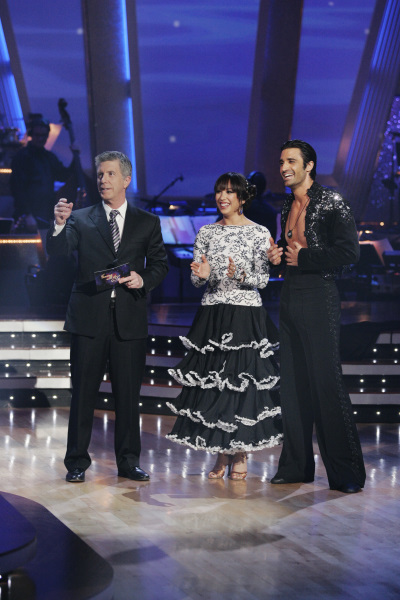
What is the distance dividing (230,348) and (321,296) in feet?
1.70

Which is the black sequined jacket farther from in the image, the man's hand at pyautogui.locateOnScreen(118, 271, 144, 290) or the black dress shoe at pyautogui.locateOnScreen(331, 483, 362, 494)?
the black dress shoe at pyautogui.locateOnScreen(331, 483, 362, 494)

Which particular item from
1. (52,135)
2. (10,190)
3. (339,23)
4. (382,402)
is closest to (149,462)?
(382,402)

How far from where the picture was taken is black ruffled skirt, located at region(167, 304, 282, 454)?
171 inches

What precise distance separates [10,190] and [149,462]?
266 inches

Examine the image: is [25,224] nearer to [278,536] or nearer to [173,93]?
[173,93]

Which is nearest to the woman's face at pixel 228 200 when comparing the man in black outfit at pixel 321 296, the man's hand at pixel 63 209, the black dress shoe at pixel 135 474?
the man in black outfit at pixel 321 296

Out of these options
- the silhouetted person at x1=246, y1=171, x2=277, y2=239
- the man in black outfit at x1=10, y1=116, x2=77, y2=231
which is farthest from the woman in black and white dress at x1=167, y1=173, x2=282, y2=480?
the man in black outfit at x1=10, y1=116, x2=77, y2=231

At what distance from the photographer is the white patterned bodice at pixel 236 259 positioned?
4398mm

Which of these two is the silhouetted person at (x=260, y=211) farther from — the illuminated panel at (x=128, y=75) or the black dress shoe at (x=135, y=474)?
the illuminated panel at (x=128, y=75)

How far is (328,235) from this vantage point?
14.0ft

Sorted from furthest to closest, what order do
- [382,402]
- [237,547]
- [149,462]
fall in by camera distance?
[382,402]
[149,462]
[237,547]

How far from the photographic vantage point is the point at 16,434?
220 inches

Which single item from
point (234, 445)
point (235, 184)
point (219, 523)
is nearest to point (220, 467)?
point (234, 445)

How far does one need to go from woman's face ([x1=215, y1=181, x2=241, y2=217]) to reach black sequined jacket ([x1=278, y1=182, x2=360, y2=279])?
0.37 m
